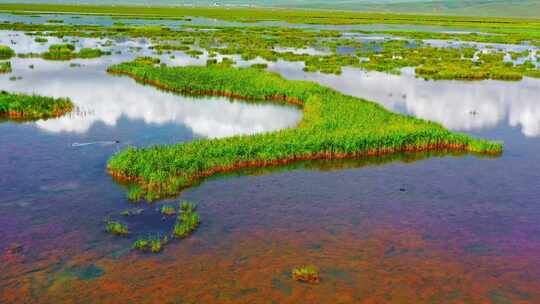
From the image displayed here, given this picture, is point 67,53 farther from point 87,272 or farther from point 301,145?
point 87,272

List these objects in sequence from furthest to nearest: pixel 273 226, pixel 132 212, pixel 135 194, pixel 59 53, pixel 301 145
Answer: pixel 59 53 → pixel 301 145 → pixel 135 194 → pixel 132 212 → pixel 273 226

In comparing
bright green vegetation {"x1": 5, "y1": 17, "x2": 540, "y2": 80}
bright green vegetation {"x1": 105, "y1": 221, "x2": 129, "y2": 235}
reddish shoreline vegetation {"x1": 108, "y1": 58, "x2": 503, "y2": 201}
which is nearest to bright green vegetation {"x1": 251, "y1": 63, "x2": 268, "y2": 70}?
bright green vegetation {"x1": 5, "y1": 17, "x2": 540, "y2": 80}

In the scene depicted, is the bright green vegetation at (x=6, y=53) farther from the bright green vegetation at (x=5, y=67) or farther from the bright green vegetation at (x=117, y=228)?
the bright green vegetation at (x=117, y=228)

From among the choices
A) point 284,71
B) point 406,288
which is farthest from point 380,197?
point 284,71

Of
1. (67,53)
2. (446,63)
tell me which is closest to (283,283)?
(67,53)

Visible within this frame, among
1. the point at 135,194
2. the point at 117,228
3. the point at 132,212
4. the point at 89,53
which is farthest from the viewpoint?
the point at 89,53

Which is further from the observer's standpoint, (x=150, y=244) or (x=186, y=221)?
(x=186, y=221)

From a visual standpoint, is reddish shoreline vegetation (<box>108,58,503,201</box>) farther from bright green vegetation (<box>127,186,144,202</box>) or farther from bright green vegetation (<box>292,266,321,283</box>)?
bright green vegetation (<box>292,266,321,283</box>)
